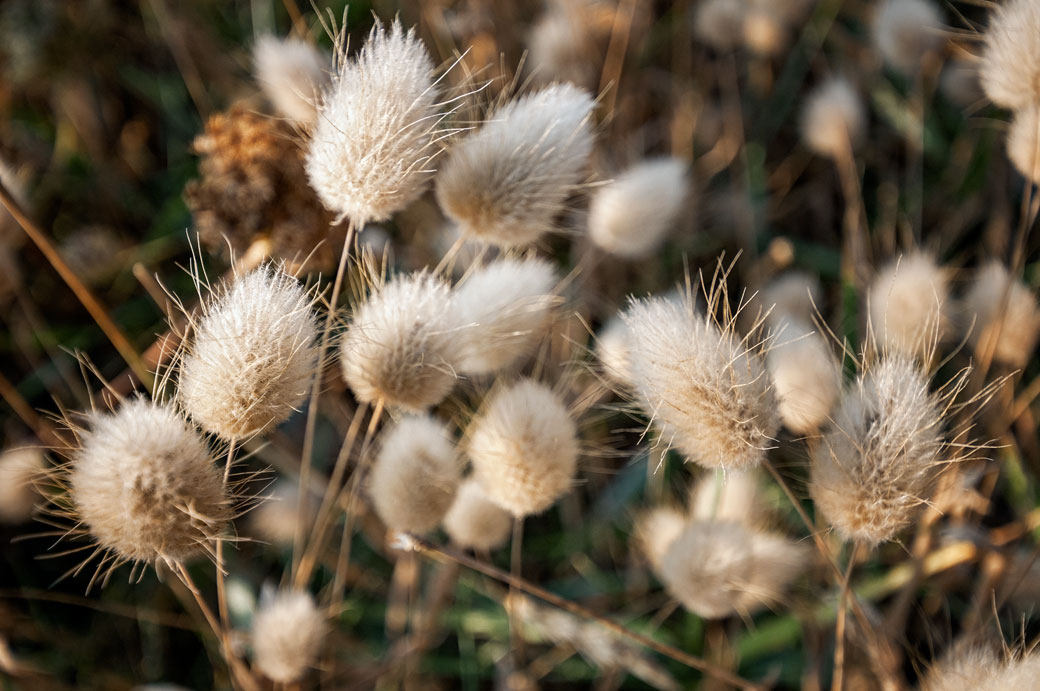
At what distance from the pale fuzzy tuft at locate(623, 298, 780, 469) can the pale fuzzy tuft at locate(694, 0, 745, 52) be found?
0.98 m

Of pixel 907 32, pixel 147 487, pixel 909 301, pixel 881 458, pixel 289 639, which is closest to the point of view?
pixel 147 487

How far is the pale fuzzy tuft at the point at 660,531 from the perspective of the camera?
98 centimetres

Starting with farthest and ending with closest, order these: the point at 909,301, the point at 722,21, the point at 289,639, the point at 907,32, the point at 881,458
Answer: the point at 722,21 → the point at 907,32 → the point at 909,301 → the point at 289,639 → the point at 881,458

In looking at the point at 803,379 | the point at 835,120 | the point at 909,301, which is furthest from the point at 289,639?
the point at 835,120

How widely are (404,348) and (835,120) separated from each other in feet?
3.39

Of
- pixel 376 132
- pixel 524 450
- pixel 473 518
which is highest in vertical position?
pixel 376 132

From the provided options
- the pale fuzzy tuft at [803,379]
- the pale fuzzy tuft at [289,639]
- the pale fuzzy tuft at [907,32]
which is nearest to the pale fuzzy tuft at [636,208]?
the pale fuzzy tuft at [803,379]

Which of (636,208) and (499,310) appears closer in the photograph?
(499,310)

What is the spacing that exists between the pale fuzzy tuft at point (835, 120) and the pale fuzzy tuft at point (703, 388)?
83 cm

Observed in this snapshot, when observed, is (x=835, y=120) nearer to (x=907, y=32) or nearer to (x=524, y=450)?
(x=907, y=32)

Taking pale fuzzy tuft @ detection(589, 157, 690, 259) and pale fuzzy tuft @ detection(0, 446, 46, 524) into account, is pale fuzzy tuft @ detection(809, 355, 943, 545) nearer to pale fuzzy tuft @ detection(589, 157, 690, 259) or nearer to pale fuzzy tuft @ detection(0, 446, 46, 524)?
pale fuzzy tuft @ detection(589, 157, 690, 259)

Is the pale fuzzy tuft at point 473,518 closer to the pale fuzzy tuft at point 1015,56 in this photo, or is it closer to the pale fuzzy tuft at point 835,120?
the pale fuzzy tuft at point 1015,56

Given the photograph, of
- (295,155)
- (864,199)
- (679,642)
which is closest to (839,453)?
(679,642)

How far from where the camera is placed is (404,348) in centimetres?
70
